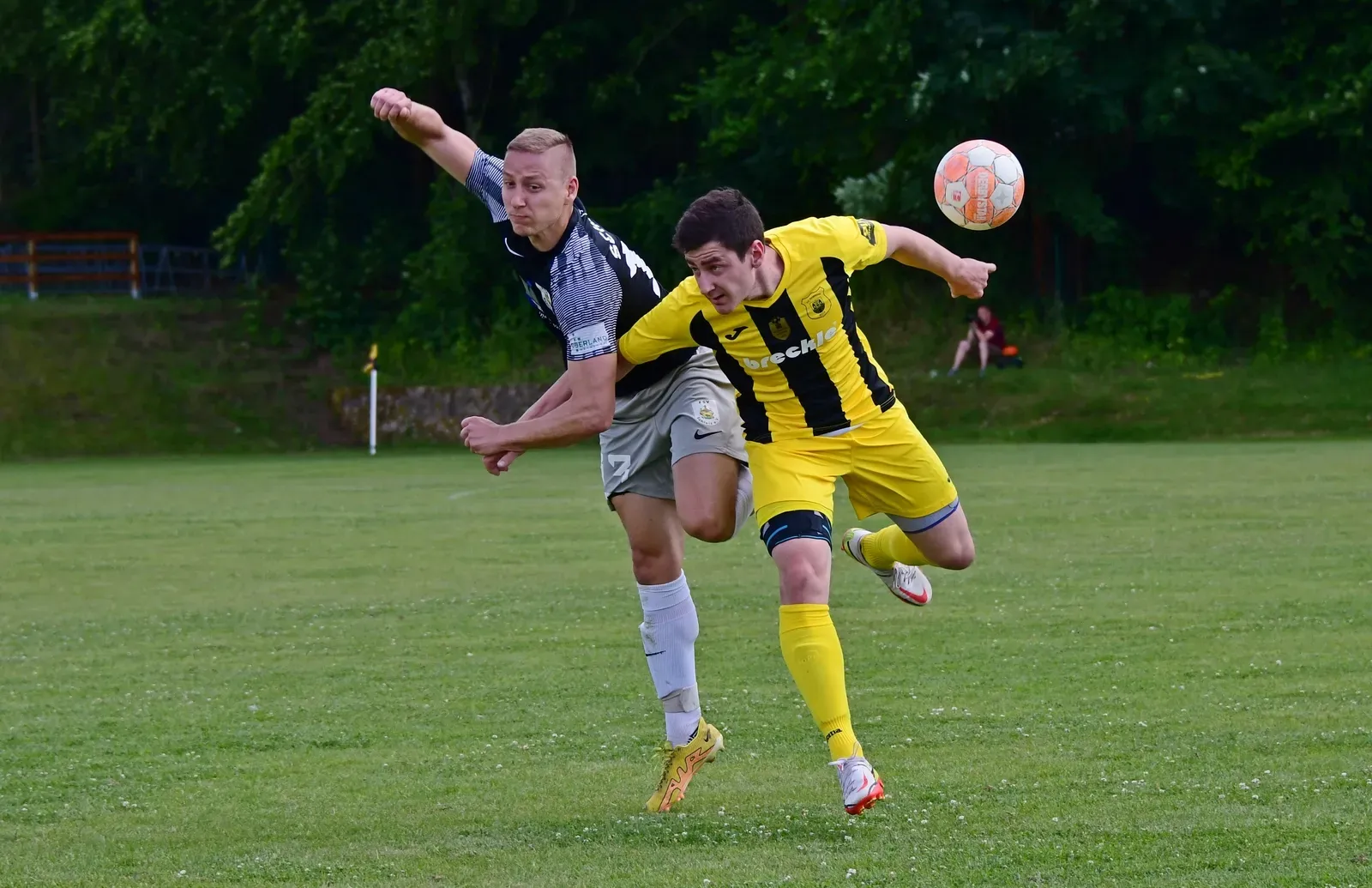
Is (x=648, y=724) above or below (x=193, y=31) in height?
below

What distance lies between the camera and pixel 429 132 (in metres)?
7.24

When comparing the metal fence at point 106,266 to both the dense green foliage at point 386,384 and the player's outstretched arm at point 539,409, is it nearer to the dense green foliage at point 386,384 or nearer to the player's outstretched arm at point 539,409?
the dense green foliage at point 386,384

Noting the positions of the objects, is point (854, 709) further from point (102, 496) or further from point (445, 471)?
point (445, 471)

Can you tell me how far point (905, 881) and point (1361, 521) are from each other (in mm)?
10806

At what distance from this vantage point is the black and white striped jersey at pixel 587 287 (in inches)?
255

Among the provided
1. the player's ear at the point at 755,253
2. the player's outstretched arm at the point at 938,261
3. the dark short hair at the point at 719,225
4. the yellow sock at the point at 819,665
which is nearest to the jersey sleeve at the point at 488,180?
the dark short hair at the point at 719,225

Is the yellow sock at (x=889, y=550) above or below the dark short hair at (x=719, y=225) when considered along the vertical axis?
below

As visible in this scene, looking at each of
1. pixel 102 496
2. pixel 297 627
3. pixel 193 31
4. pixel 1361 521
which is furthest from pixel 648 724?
pixel 193 31

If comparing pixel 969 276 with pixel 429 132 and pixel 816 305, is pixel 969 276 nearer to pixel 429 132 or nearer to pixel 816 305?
pixel 816 305

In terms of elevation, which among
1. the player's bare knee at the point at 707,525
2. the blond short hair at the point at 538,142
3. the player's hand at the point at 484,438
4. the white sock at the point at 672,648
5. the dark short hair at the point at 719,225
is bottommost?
the white sock at the point at 672,648

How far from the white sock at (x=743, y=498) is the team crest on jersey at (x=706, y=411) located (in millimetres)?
215

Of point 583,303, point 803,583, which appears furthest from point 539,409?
point 803,583

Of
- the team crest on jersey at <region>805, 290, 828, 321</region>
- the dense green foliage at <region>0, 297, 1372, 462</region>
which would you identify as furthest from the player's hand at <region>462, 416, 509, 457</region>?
the dense green foliage at <region>0, 297, 1372, 462</region>

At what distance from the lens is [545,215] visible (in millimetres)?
6480
